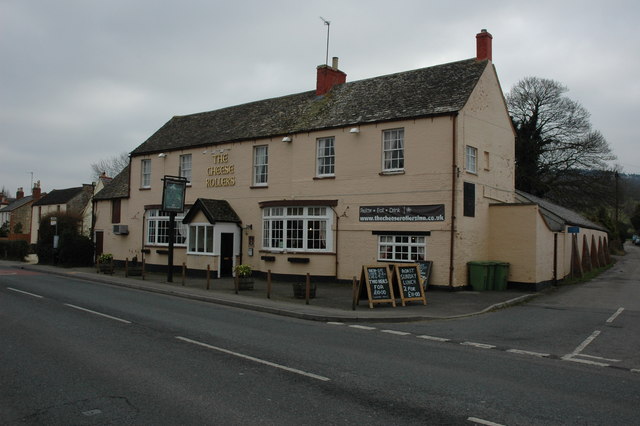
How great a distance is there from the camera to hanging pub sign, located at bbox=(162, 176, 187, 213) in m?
21.7

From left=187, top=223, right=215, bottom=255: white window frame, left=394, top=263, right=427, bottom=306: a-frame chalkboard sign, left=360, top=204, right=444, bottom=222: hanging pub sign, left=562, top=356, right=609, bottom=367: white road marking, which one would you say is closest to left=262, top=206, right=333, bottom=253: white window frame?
left=360, top=204, right=444, bottom=222: hanging pub sign

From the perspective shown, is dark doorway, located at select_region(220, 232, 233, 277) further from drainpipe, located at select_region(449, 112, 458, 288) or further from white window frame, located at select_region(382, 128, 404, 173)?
drainpipe, located at select_region(449, 112, 458, 288)

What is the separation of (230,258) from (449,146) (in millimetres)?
11771

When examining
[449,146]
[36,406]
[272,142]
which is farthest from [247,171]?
[36,406]

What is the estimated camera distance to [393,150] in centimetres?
A: 2050

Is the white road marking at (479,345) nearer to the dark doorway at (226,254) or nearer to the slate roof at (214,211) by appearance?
the slate roof at (214,211)

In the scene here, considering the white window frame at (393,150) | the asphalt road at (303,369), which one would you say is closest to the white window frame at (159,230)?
the white window frame at (393,150)

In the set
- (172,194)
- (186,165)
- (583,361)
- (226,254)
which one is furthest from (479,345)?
(186,165)

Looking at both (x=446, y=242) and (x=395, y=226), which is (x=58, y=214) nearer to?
(x=395, y=226)

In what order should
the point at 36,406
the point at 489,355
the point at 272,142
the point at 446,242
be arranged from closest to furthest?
the point at 36,406 < the point at 489,355 < the point at 446,242 < the point at 272,142

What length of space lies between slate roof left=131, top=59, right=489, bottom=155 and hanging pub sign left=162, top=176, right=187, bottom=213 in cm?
451

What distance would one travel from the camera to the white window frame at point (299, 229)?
72.3 ft

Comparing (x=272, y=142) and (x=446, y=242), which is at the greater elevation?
(x=272, y=142)

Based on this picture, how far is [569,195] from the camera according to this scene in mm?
46312
